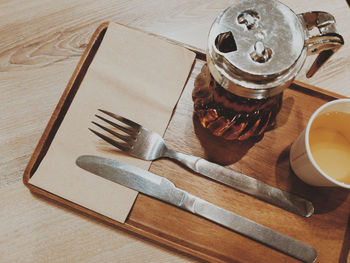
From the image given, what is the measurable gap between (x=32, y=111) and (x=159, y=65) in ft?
0.95

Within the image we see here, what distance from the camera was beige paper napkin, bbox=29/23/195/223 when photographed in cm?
61

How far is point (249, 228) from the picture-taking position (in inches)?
23.7

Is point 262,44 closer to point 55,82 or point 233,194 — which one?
point 233,194

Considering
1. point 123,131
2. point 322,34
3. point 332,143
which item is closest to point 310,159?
point 332,143

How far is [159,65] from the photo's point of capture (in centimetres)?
69

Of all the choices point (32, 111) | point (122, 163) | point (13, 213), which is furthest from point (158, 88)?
point (13, 213)

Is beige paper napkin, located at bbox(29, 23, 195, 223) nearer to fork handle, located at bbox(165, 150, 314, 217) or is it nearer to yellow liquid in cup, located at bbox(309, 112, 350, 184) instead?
fork handle, located at bbox(165, 150, 314, 217)

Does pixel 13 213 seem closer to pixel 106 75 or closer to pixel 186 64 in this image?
pixel 106 75

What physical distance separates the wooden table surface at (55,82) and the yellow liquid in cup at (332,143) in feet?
0.49

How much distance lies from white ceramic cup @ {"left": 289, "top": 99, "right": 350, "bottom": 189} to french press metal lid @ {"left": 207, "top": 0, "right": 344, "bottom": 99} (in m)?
0.11

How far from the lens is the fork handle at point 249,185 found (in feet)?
2.03

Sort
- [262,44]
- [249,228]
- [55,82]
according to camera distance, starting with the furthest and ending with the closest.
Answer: [55,82] → [249,228] → [262,44]

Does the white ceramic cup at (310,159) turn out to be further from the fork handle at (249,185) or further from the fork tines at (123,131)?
the fork tines at (123,131)

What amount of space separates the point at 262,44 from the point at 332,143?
266 millimetres
